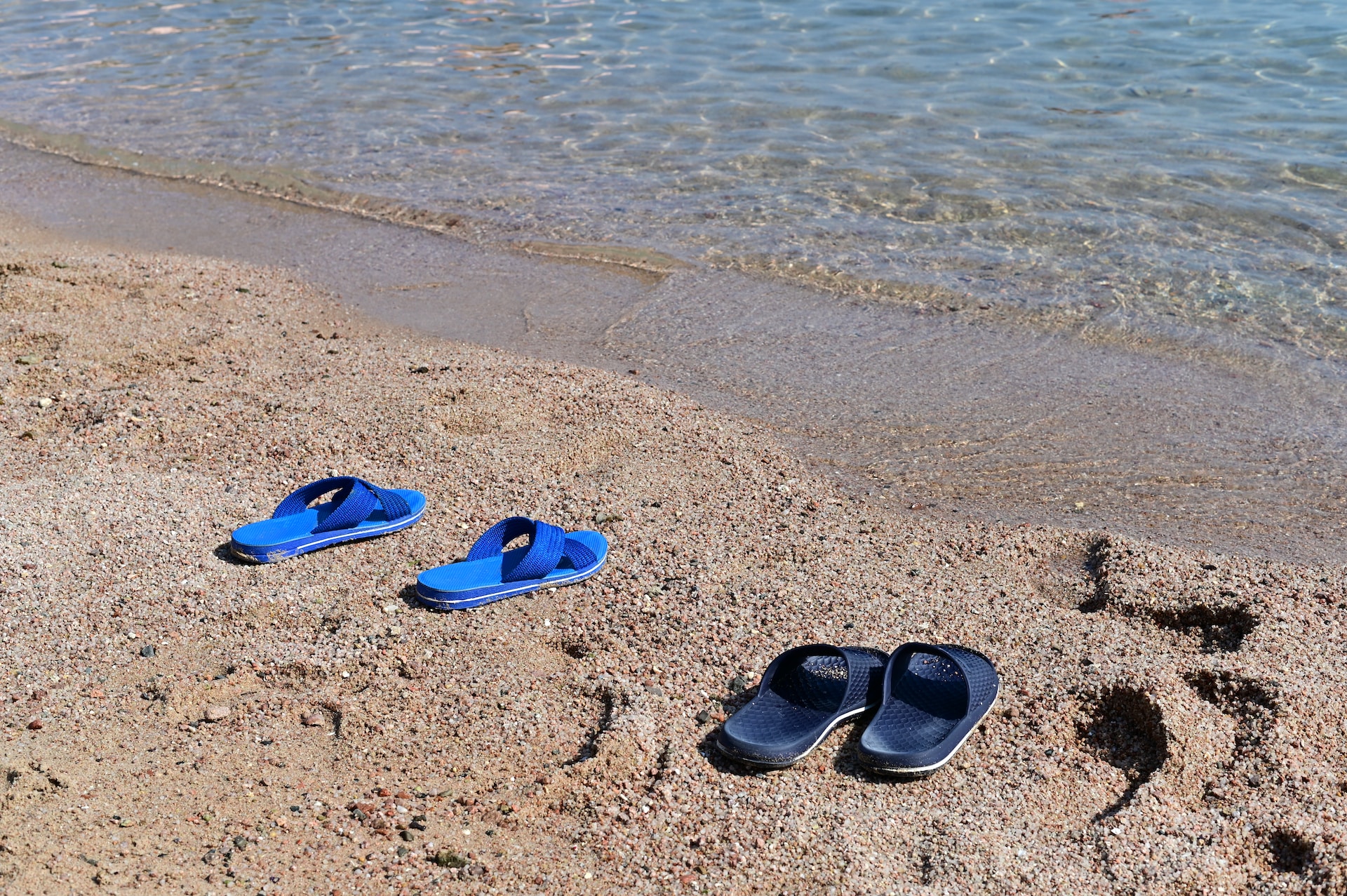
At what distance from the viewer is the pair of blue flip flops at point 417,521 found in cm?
370

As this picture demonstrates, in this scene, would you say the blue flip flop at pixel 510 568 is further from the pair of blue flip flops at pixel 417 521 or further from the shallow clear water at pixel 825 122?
the shallow clear water at pixel 825 122

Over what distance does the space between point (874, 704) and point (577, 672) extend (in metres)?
0.84

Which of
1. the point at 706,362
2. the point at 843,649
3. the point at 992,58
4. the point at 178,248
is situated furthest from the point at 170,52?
the point at 843,649

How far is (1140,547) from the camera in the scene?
3994mm

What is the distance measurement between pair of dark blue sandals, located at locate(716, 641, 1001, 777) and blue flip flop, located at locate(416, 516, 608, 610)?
827 millimetres

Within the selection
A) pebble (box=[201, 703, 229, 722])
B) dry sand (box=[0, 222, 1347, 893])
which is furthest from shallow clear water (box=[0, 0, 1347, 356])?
pebble (box=[201, 703, 229, 722])

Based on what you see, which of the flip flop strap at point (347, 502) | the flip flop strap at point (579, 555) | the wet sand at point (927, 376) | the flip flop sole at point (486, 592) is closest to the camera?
the flip flop sole at point (486, 592)

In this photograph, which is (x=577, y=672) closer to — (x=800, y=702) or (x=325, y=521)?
(x=800, y=702)

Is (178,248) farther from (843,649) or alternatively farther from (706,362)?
(843,649)

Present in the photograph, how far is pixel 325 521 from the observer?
13.1 feet

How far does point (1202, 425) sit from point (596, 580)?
9.46ft

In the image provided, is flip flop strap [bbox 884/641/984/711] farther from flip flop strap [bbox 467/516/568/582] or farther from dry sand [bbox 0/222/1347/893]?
flip flop strap [bbox 467/516/568/582]

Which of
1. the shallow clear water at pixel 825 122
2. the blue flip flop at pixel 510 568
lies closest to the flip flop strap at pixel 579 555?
the blue flip flop at pixel 510 568

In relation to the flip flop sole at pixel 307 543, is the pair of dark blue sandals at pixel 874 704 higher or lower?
lower
